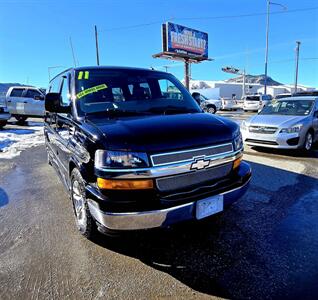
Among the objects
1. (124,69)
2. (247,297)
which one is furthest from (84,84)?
(247,297)

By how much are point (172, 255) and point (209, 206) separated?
68 centimetres

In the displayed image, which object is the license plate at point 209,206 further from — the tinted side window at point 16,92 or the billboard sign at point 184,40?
the billboard sign at point 184,40

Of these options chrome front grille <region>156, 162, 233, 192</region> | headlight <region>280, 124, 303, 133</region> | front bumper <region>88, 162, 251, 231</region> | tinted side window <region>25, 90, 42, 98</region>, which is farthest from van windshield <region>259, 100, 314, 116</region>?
tinted side window <region>25, 90, 42, 98</region>

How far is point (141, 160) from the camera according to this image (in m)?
2.40

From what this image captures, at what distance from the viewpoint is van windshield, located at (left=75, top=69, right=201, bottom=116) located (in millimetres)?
3299

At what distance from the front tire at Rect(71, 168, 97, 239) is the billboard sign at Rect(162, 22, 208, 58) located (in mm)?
25533

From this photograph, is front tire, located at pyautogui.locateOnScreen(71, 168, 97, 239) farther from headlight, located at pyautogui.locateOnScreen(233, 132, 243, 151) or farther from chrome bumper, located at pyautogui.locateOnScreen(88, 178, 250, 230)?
headlight, located at pyautogui.locateOnScreen(233, 132, 243, 151)

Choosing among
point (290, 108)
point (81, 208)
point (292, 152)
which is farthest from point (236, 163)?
point (290, 108)

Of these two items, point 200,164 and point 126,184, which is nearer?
point 126,184

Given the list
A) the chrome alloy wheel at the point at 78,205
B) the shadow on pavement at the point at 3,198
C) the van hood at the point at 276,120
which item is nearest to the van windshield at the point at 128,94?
the chrome alloy wheel at the point at 78,205

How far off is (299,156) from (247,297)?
18.7 feet

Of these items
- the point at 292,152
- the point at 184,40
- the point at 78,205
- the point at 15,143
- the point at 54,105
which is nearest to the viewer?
the point at 78,205

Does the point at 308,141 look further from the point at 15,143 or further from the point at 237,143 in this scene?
the point at 15,143

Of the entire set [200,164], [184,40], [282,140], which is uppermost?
[184,40]
